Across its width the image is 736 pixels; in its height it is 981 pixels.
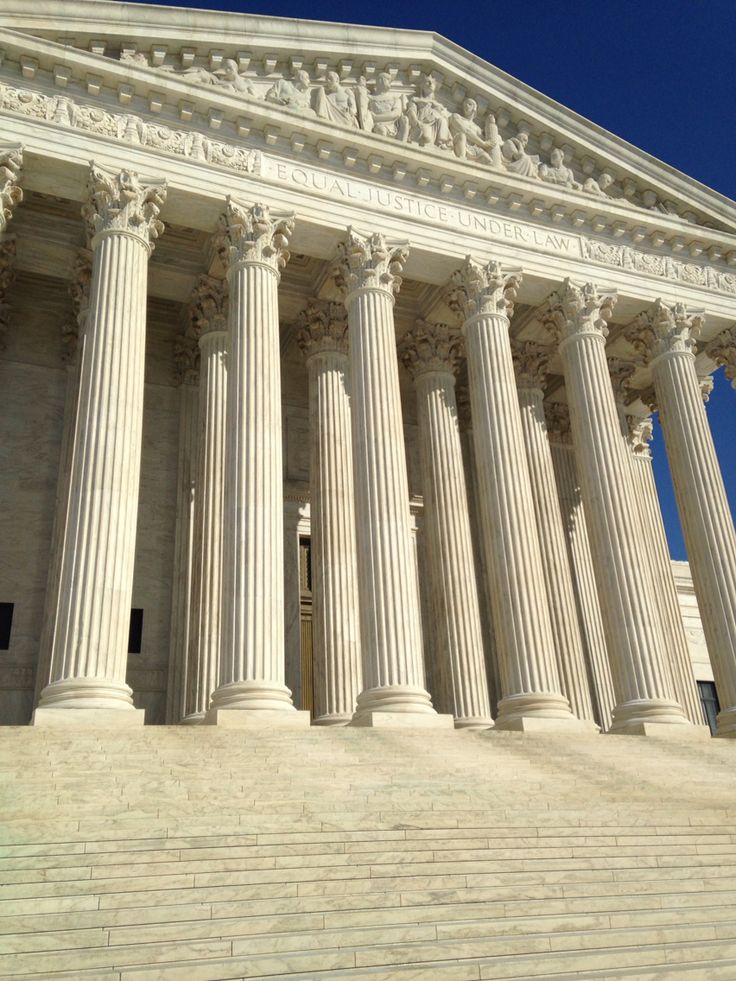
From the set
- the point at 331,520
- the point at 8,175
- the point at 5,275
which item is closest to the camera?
the point at 8,175

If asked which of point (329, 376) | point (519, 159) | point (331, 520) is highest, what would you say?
point (519, 159)

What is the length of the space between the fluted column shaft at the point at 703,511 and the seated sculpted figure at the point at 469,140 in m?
9.97

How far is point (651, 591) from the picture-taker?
27.4 m

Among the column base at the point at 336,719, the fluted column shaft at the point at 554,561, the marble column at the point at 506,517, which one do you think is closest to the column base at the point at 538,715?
the marble column at the point at 506,517

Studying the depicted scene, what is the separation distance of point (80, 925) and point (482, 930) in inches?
190

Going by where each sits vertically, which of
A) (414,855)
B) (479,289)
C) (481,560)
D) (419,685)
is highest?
(479,289)

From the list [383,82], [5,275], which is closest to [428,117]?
[383,82]

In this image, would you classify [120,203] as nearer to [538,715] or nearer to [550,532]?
[538,715]

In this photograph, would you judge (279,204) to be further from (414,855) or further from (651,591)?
(414,855)

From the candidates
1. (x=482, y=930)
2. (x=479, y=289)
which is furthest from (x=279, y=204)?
(x=482, y=930)

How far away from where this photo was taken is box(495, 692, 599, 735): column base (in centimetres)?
2375

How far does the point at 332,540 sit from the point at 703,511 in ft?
42.9

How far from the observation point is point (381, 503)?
24.8 m

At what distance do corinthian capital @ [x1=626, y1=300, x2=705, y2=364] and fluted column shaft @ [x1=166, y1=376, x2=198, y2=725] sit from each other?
57.0ft
